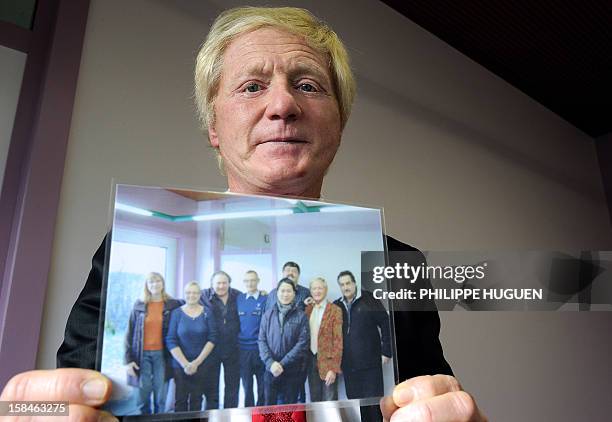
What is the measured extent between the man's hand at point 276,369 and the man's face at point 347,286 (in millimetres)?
77

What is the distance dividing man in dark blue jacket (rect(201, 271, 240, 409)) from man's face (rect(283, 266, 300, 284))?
0.04m

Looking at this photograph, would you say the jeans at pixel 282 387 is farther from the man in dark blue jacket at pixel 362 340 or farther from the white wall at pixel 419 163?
the white wall at pixel 419 163

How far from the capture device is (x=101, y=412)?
302mm

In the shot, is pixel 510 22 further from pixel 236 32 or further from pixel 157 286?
pixel 157 286

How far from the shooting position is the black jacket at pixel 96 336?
1.46 feet

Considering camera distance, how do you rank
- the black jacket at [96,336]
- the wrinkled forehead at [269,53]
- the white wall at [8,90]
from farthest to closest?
the white wall at [8,90], the wrinkled forehead at [269,53], the black jacket at [96,336]

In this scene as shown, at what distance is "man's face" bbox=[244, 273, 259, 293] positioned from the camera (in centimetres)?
34

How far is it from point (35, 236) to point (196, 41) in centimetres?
64

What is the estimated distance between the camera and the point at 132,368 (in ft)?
0.98

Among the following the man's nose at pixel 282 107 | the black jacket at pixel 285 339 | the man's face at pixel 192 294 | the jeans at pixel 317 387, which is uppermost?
the man's nose at pixel 282 107

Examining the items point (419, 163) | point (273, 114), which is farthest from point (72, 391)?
point (419, 163)

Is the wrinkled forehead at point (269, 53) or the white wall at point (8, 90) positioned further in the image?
the white wall at point (8, 90)

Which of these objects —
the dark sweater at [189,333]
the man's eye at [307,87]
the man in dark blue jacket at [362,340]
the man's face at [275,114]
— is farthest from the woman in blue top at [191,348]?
the man's eye at [307,87]

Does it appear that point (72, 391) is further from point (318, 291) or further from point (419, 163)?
point (419, 163)
